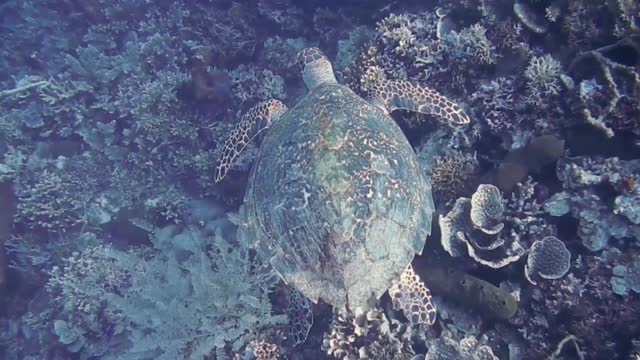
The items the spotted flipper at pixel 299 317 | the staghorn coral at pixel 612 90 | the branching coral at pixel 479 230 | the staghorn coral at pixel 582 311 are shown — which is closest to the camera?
the staghorn coral at pixel 582 311

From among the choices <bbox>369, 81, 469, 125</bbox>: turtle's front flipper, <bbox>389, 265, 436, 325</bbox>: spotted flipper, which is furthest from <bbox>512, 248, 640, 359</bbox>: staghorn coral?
<bbox>369, 81, 469, 125</bbox>: turtle's front flipper

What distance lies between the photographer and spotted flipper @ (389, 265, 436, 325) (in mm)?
3375

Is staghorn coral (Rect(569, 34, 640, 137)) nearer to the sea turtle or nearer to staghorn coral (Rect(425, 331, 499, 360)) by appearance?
the sea turtle

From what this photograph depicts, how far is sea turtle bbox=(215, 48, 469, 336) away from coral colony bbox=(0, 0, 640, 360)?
0.7 inches

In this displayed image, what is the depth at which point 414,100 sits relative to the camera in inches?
157

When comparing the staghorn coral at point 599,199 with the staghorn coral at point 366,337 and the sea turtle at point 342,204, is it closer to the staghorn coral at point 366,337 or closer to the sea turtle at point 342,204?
the sea turtle at point 342,204

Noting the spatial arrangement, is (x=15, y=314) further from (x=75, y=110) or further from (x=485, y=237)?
(x=485, y=237)

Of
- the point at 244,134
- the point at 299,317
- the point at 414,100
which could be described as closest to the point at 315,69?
the point at 244,134

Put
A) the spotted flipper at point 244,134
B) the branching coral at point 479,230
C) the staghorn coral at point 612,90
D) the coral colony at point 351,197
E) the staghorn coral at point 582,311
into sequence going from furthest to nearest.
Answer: the spotted flipper at point 244,134 < the branching coral at point 479,230 < the staghorn coral at point 612,90 < the coral colony at point 351,197 < the staghorn coral at point 582,311

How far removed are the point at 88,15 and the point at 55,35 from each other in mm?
750

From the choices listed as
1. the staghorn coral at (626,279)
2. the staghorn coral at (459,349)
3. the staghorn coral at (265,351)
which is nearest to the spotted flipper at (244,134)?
the staghorn coral at (265,351)

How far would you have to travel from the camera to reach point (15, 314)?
5.20 meters

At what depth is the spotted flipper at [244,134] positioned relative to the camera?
4.46 meters

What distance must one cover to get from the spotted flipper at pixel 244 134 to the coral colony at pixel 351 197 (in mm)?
23
